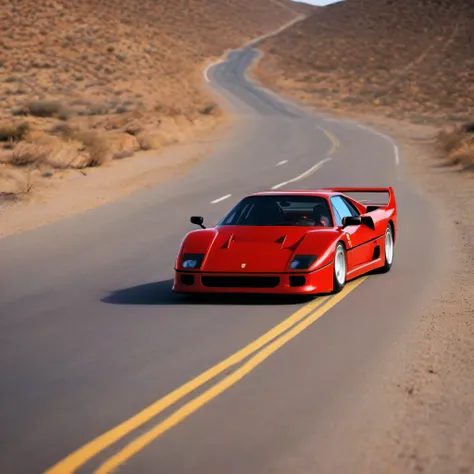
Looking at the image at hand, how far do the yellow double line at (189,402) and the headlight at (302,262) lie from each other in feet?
1.62

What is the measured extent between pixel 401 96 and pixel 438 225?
69562 mm

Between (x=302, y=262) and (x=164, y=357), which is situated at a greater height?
(x=164, y=357)

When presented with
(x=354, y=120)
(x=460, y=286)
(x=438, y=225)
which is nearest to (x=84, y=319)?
(x=460, y=286)

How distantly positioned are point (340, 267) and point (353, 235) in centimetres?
68

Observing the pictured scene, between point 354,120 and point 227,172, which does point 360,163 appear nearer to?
point 227,172

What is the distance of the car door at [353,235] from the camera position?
12430 mm

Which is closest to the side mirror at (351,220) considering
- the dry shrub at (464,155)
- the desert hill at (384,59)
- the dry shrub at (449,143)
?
the dry shrub at (464,155)

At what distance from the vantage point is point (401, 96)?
87.9 m

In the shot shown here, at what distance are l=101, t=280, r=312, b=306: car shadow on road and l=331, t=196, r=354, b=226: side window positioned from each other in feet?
4.52

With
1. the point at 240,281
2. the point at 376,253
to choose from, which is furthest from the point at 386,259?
the point at 240,281

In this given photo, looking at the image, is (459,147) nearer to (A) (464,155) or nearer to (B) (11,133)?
(A) (464,155)

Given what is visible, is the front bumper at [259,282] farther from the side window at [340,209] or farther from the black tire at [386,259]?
the black tire at [386,259]

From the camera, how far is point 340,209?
13.1 meters

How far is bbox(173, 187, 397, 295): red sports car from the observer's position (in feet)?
37.0
